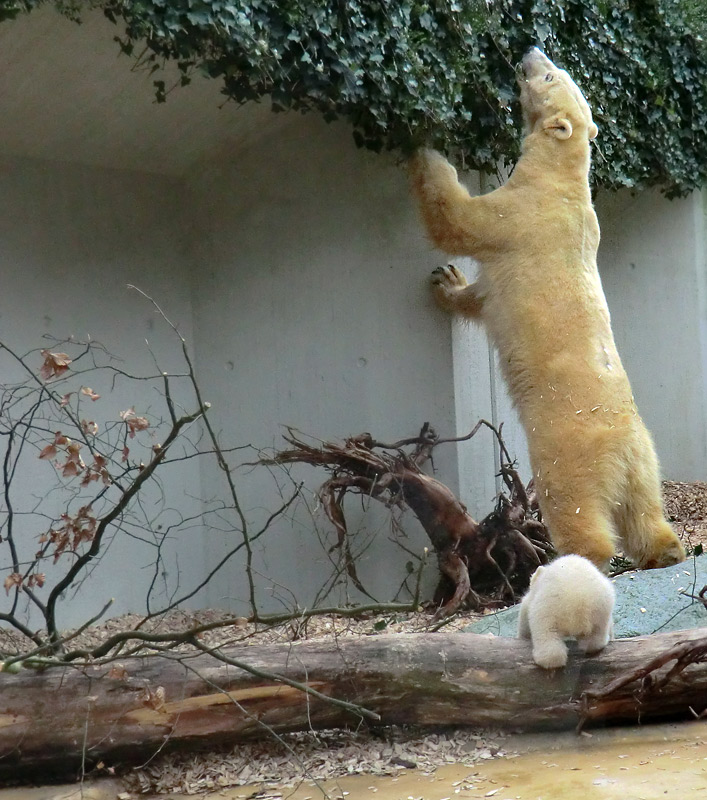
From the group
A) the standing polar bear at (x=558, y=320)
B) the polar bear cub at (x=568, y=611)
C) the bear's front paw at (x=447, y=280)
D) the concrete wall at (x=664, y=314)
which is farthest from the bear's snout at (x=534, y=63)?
the polar bear cub at (x=568, y=611)

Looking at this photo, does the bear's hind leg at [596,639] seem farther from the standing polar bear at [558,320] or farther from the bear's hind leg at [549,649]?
the standing polar bear at [558,320]

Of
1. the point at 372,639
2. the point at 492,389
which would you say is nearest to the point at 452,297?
the point at 492,389

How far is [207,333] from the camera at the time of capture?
22.6ft

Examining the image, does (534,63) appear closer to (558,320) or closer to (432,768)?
(558,320)

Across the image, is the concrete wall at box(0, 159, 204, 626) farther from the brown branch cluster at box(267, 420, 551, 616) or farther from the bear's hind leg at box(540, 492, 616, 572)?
the bear's hind leg at box(540, 492, 616, 572)

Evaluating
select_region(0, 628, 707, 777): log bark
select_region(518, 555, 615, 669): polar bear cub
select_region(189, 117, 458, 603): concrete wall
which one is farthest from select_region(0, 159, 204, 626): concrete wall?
select_region(518, 555, 615, 669): polar bear cub

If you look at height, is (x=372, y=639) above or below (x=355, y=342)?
below

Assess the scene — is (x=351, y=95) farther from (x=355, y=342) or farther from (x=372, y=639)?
(x=372, y=639)

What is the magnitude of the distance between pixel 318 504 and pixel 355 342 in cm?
112

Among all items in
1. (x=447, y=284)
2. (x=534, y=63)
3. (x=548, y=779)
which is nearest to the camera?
(x=548, y=779)

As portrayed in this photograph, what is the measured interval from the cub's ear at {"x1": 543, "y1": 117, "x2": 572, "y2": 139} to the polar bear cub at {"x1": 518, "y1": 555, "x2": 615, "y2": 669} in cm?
298

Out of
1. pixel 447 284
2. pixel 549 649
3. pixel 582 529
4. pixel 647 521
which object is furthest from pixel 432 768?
pixel 447 284

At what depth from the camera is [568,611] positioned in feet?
11.0

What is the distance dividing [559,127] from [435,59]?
86 centimetres
